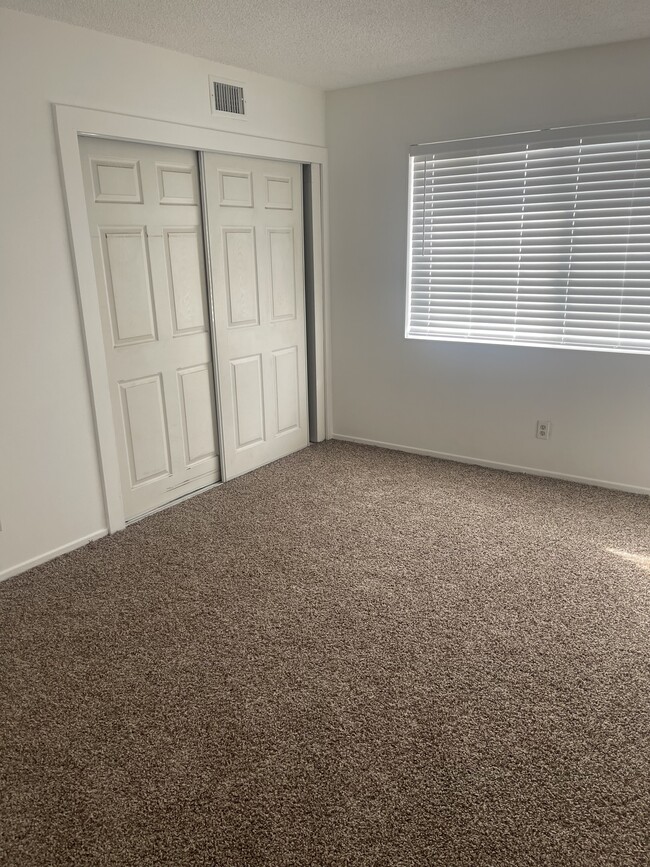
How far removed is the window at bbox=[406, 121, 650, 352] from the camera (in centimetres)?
354

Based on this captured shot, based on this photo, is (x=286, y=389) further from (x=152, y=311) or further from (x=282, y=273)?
(x=152, y=311)

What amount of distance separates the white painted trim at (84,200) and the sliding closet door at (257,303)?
0.16 metres

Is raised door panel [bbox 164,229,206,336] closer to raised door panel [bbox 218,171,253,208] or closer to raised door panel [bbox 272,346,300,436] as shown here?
raised door panel [bbox 218,171,253,208]

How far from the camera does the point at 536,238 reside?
3.83 metres

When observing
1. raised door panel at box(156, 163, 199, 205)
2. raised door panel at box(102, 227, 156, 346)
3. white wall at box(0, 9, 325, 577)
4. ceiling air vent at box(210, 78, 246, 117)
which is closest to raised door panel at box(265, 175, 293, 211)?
ceiling air vent at box(210, 78, 246, 117)

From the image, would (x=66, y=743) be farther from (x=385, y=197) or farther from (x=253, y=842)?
(x=385, y=197)

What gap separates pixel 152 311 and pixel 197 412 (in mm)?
708

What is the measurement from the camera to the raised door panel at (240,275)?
3.94 metres

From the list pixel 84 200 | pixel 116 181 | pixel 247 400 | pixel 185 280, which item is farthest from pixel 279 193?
pixel 84 200

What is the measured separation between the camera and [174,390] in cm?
376

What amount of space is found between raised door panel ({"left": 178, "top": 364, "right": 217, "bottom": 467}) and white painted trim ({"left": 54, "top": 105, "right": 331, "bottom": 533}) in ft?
1.87

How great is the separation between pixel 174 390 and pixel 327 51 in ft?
6.72

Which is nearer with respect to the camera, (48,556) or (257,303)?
(48,556)

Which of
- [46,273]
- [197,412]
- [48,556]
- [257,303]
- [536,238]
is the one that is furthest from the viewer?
[257,303]
